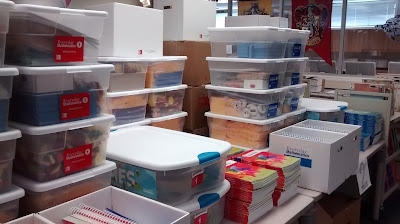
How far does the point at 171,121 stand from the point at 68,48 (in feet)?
3.52

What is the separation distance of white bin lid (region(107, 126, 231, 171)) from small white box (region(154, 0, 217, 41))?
0.91 metres

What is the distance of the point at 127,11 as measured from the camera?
197cm

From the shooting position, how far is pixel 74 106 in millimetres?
1251

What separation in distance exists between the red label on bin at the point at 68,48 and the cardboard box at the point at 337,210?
4.74ft

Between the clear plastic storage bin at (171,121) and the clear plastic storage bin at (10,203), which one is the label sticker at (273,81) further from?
the clear plastic storage bin at (10,203)

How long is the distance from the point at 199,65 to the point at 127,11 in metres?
0.71

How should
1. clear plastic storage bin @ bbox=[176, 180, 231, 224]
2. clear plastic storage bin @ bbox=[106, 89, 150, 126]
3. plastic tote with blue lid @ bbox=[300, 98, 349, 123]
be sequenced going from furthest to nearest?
plastic tote with blue lid @ bbox=[300, 98, 349, 123] → clear plastic storage bin @ bbox=[106, 89, 150, 126] → clear plastic storage bin @ bbox=[176, 180, 231, 224]

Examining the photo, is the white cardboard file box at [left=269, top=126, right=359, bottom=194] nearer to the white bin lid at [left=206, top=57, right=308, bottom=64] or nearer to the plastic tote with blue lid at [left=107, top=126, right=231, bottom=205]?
the white bin lid at [left=206, top=57, right=308, bottom=64]

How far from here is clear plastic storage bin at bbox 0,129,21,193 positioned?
3.57ft

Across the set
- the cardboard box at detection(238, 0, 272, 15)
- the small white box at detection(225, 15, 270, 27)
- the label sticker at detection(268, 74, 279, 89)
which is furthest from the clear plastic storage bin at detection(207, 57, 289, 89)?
the cardboard box at detection(238, 0, 272, 15)

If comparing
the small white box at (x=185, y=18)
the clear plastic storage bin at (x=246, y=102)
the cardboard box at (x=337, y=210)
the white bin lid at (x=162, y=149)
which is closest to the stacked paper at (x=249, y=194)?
the white bin lid at (x=162, y=149)

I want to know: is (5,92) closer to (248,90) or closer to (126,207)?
(126,207)

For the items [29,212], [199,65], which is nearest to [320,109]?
[199,65]

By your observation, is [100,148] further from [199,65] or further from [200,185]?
[199,65]
